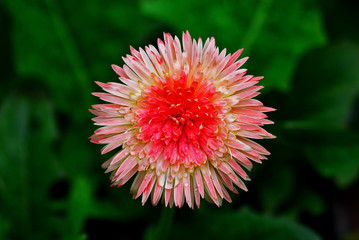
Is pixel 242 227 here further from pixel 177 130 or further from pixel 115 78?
pixel 115 78
